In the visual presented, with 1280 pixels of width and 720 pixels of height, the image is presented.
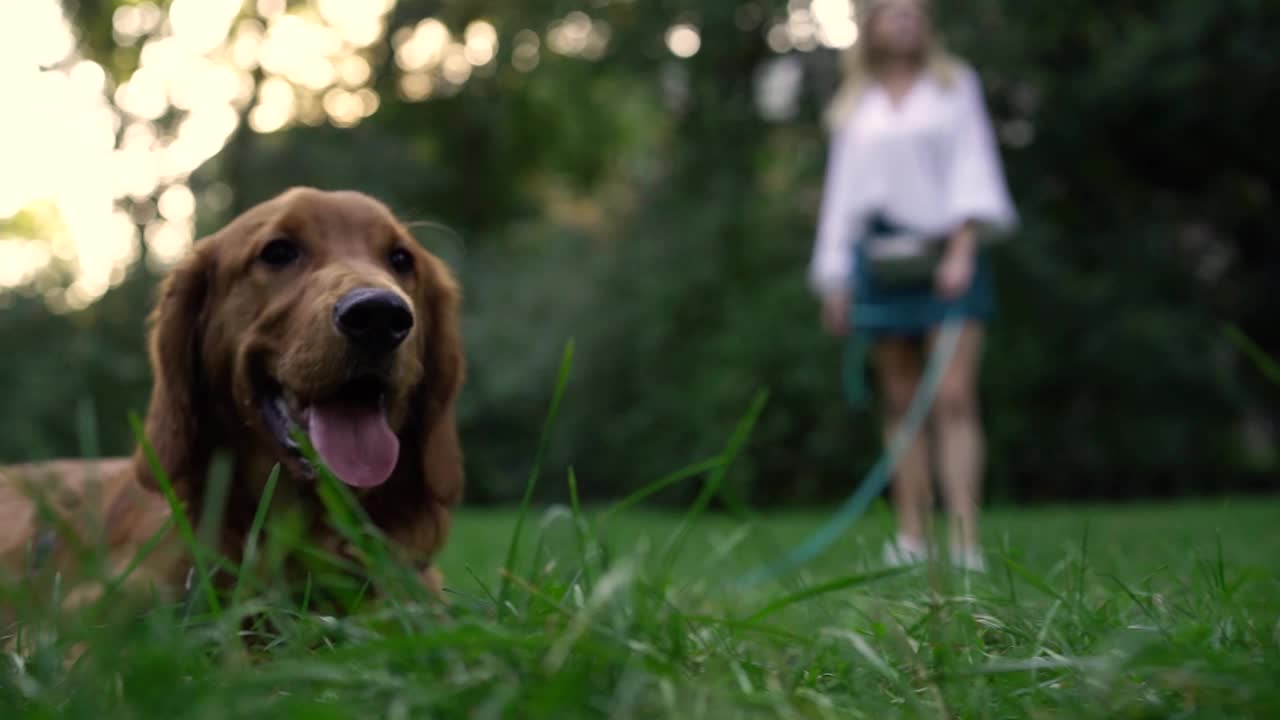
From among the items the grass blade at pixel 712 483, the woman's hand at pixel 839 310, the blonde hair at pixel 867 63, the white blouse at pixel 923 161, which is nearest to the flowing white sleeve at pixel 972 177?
the white blouse at pixel 923 161

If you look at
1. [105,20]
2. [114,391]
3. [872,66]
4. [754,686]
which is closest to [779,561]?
[754,686]

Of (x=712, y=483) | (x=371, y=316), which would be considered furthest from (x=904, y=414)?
(x=712, y=483)

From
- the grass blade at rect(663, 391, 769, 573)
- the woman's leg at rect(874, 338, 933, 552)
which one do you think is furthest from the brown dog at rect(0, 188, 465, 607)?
the woman's leg at rect(874, 338, 933, 552)

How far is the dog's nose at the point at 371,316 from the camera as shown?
2.28m

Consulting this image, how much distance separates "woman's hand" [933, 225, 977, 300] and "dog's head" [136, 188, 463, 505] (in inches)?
107

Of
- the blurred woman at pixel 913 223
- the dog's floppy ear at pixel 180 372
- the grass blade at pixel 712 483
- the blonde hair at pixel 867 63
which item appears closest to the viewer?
the grass blade at pixel 712 483

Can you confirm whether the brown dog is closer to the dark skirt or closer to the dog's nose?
the dog's nose

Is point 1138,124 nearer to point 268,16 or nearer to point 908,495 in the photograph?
point 908,495

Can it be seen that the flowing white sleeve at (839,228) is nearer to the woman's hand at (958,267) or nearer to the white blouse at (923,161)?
the white blouse at (923,161)

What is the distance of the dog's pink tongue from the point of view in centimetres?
235

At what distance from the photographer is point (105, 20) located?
15.7 meters

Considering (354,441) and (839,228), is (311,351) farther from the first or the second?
(839,228)

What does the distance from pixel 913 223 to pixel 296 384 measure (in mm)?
3625

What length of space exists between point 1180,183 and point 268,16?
42.3 ft
